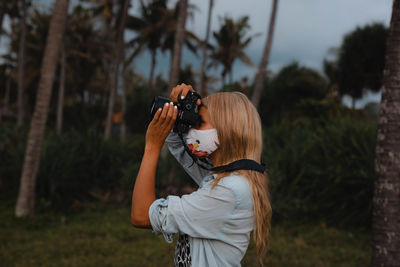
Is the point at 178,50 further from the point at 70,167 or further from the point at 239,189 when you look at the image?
A: the point at 239,189

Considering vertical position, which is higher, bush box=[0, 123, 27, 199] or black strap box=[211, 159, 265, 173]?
black strap box=[211, 159, 265, 173]

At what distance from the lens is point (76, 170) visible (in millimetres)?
10016

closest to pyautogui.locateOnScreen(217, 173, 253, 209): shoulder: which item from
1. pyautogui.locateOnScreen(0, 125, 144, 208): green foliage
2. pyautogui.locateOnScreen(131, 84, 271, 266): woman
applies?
pyautogui.locateOnScreen(131, 84, 271, 266): woman

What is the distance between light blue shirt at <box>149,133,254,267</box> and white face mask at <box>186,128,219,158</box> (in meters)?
0.13

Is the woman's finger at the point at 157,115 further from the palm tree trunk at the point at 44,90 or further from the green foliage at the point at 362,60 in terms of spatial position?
the green foliage at the point at 362,60

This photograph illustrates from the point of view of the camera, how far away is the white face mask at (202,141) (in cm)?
161

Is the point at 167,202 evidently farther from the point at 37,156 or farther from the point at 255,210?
the point at 37,156

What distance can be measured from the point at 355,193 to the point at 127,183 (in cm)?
564

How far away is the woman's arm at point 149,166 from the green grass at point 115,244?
3695 mm

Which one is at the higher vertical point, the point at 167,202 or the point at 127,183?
the point at 167,202

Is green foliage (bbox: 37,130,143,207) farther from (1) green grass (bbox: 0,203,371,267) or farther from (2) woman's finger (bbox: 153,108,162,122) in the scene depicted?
(2) woman's finger (bbox: 153,108,162,122)

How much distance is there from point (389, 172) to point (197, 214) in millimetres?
2217

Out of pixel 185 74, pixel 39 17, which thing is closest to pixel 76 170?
pixel 39 17

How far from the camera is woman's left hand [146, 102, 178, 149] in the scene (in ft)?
5.14
